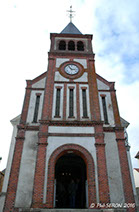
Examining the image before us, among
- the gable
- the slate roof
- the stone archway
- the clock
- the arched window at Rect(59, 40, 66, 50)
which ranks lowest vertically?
the stone archway

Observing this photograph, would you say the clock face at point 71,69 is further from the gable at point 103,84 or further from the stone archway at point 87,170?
the stone archway at point 87,170

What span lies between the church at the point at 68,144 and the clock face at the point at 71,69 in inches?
4.1

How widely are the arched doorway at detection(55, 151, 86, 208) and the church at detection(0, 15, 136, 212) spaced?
8 cm

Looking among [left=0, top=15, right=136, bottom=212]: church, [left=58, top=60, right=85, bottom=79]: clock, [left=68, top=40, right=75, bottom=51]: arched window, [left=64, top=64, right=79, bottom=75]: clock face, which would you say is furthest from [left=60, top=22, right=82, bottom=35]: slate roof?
[left=64, top=64, right=79, bottom=75]: clock face

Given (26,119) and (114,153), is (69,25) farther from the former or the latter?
(114,153)

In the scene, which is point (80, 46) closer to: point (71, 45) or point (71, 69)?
point (71, 45)

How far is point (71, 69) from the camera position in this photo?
17984 mm

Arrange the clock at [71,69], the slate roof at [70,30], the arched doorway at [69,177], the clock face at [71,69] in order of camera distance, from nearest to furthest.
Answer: the arched doorway at [69,177] < the clock at [71,69] < the clock face at [71,69] < the slate roof at [70,30]

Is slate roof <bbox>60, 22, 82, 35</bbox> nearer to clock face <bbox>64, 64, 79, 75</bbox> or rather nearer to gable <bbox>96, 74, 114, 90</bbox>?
clock face <bbox>64, 64, 79, 75</bbox>

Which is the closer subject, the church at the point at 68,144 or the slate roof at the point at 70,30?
the church at the point at 68,144

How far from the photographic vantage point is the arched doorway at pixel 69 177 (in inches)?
588

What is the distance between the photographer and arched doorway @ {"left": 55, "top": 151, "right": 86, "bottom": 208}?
1495 cm

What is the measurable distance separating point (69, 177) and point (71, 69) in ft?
36.8

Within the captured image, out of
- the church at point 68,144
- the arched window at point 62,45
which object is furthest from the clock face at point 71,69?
the arched window at point 62,45
